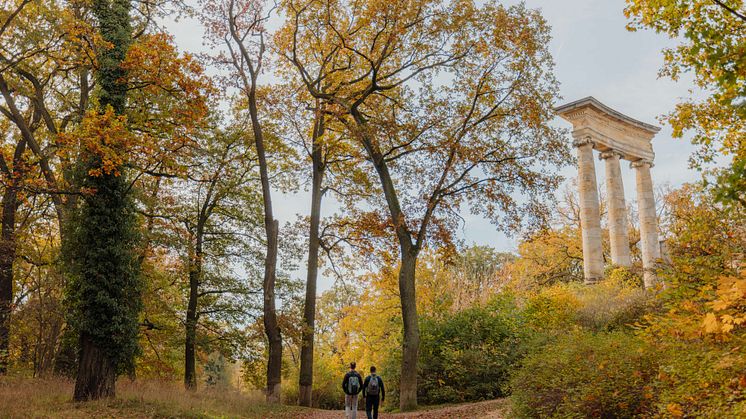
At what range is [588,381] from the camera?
9477 mm

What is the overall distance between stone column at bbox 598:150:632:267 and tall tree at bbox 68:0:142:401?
27.9 m

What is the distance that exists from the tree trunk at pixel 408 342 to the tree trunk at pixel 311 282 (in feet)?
14.8

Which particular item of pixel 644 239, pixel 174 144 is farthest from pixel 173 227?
pixel 644 239

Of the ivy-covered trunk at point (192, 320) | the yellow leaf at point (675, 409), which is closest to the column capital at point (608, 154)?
the ivy-covered trunk at point (192, 320)

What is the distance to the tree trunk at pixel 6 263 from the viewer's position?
1838 centimetres

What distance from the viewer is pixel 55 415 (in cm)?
1136

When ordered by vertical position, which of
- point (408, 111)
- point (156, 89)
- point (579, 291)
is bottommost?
point (579, 291)

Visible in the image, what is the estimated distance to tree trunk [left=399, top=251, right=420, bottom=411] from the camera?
18.0 m

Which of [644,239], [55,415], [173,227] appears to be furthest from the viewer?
[644,239]

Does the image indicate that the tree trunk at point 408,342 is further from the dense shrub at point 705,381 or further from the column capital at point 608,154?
the column capital at point 608,154

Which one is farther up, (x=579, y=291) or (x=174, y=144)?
(x=174, y=144)

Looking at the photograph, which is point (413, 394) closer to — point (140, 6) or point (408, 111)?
point (408, 111)

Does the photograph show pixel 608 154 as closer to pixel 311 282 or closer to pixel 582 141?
pixel 582 141

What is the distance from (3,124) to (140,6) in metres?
8.79
